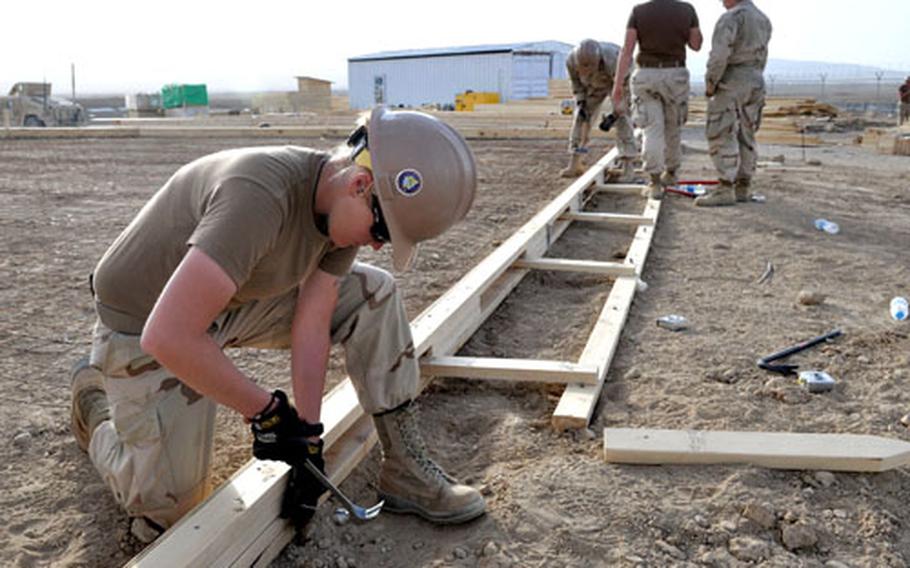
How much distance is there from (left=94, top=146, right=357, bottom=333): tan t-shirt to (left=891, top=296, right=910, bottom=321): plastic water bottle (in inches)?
111

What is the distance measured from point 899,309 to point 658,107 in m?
3.38

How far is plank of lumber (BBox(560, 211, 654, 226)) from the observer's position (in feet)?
19.1

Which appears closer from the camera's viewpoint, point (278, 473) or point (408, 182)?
point (408, 182)

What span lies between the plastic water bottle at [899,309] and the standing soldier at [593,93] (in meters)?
4.07

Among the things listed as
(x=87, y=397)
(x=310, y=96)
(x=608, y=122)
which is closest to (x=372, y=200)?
(x=87, y=397)

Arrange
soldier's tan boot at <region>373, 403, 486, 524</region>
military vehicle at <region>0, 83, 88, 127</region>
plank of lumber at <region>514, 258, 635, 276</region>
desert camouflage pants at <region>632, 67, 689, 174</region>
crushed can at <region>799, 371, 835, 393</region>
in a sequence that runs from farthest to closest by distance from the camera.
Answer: military vehicle at <region>0, 83, 88, 127</region>, desert camouflage pants at <region>632, 67, 689, 174</region>, plank of lumber at <region>514, 258, 635, 276</region>, crushed can at <region>799, 371, 835, 393</region>, soldier's tan boot at <region>373, 403, 486, 524</region>

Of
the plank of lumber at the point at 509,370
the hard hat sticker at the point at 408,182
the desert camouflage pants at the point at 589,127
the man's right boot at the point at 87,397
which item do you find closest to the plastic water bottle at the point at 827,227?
the desert camouflage pants at the point at 589,127

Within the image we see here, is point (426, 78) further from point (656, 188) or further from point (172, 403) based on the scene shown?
point (172, 403)

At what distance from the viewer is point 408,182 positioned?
1.81 meters

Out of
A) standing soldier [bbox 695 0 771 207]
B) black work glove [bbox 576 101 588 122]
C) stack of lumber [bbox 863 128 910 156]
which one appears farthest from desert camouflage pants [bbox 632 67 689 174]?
stack of lumber [bbox 863 128 910 156]

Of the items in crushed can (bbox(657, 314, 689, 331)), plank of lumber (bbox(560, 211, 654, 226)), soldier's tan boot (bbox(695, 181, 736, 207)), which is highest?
soldier's tan boot (bbox(695, 181, 736, 207))

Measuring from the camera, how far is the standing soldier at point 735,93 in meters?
6.10

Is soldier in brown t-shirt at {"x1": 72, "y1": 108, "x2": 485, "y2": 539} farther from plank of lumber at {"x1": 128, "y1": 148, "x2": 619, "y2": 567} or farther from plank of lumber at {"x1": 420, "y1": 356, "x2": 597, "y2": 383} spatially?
plank of lumber at {"x1": 420, "y1": 356, "x2": 597, "y2": 383}

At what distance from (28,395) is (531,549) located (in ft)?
6.50
